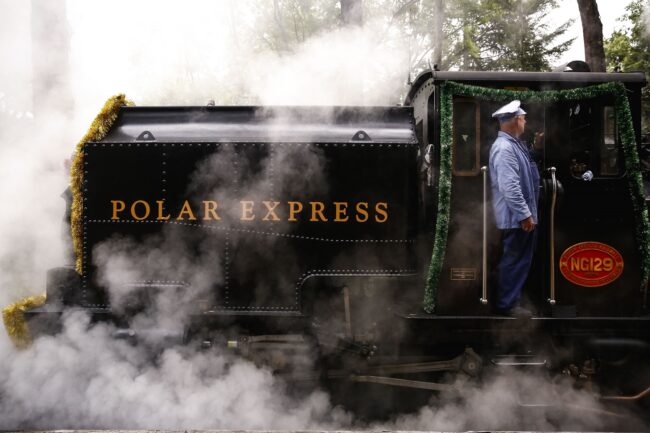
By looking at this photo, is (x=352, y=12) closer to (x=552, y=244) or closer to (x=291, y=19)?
(x=291, y=19)

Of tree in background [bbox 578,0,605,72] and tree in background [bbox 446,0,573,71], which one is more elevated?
tree in background [bbox 446,0,573,71]

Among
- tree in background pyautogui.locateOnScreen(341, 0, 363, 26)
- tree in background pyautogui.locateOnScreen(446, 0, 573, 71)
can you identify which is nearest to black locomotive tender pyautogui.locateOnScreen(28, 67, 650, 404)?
tree in background pyautogui.locateOnScreen(341, 0, 363, 26)

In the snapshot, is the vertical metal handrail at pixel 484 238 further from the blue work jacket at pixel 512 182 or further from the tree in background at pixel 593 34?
the tree in background at pixel 593 34

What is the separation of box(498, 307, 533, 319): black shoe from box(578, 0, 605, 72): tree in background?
22.2ft

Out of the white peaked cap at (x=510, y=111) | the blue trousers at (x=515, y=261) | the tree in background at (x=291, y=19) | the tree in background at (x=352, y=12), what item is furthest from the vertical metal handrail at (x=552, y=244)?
the tree in background at (x=291, y=19)

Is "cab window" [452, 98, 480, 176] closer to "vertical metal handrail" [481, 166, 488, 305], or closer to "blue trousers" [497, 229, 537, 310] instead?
"vertical metal handrail" [481, 166, 488, 305]

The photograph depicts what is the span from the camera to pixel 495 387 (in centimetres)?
390

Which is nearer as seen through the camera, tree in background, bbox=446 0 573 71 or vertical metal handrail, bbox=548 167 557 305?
vertical metal handrail, bbox=548 167 557 305

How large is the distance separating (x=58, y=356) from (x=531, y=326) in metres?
3.45

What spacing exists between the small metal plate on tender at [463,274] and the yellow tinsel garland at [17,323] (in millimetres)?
3107

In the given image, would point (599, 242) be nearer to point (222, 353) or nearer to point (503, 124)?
point (503, 124)

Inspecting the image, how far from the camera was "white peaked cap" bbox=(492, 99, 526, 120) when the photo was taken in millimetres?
3551

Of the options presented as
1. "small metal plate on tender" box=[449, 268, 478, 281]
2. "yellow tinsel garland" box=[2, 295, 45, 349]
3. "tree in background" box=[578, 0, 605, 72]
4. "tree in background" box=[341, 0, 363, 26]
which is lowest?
"yellow tinsel garland" box=[2, 295, 45, 349]

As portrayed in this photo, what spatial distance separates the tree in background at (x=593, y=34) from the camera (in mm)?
8836
